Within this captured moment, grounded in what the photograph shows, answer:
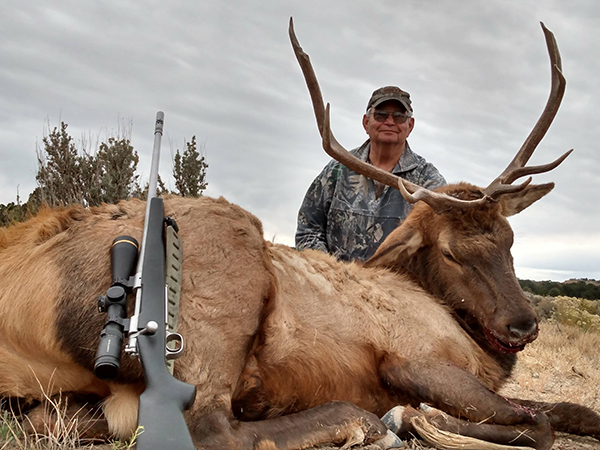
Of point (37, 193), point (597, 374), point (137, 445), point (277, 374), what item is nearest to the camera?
point (137, 445)

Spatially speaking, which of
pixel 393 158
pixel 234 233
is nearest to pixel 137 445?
pixel 234 233

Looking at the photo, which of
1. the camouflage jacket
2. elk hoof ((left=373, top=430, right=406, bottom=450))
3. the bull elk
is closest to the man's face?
the camouflage jacket

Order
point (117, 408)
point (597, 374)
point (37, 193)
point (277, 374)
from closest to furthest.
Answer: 1. point (117, 408)
2. point (277, 374)
3. point (597, 374)
4. point (37, 193)

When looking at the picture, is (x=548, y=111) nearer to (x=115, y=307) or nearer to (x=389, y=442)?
(x=389, y=442)

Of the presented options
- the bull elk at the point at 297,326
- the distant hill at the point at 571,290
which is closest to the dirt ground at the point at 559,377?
the bull elk at the point at 297,326

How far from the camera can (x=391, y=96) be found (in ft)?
21.2

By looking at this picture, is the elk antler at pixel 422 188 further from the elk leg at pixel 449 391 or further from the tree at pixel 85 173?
the tree at pixel 85 173

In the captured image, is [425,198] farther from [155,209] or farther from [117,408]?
[117,408]

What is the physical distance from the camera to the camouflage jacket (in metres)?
6.25

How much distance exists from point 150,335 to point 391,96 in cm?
494

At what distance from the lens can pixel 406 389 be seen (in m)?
3.33

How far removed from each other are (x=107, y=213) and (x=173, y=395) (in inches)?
55.0

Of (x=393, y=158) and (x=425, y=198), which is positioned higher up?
(x=393, y=158)

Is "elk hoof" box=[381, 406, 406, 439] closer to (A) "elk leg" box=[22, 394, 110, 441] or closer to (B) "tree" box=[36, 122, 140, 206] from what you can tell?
(A) "elk leg" box=[22, 394, 110, 441]
